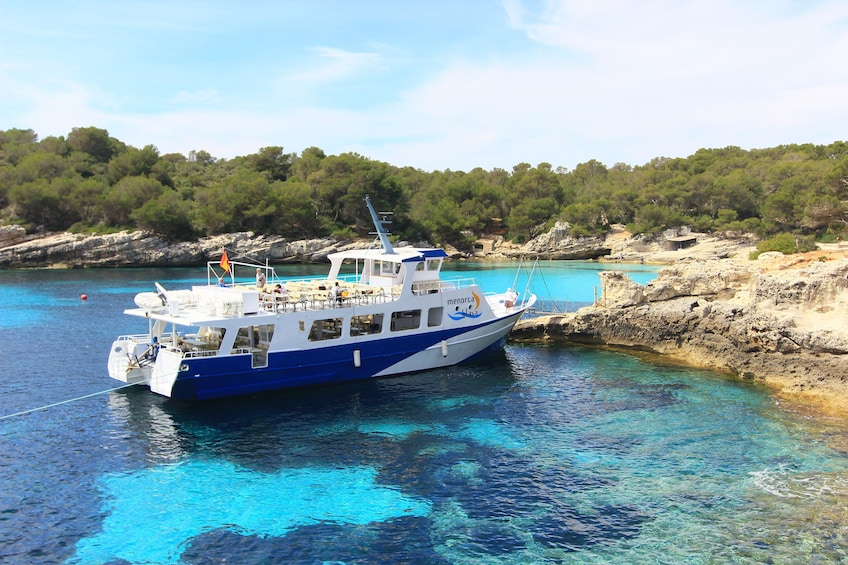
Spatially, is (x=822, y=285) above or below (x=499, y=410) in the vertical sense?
above

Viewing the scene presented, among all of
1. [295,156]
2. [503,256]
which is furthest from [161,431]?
[295,156]

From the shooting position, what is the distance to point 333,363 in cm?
2600

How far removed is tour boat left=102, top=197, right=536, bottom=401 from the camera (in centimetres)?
2362

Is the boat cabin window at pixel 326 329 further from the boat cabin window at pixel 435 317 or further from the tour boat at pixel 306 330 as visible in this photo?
the boat cabin window at pixel 435 317

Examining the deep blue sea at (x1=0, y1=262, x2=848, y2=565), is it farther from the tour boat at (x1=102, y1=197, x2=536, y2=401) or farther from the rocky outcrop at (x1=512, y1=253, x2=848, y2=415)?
the rocky outcrop at (x1=512, y1=253, x2=848, y2=415)

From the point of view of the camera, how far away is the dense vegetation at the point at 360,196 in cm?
8006

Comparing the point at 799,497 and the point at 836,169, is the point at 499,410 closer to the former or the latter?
the point at 799,497

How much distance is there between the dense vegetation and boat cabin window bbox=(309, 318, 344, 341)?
2172 inches

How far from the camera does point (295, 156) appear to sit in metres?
112

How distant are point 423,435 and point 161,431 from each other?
867 cm

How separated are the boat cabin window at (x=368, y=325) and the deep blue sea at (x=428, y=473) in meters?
2.26

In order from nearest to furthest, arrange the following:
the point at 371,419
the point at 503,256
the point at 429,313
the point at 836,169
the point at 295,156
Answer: the point at 371,419 → the point at 429,313 → the point at 836,169 → the point at 503,256 → the point at 295,156

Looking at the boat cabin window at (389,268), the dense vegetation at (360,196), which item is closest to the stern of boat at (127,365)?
the boat cabin window at (389,268)

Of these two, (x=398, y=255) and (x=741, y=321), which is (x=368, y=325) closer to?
(x=398, y=255)
